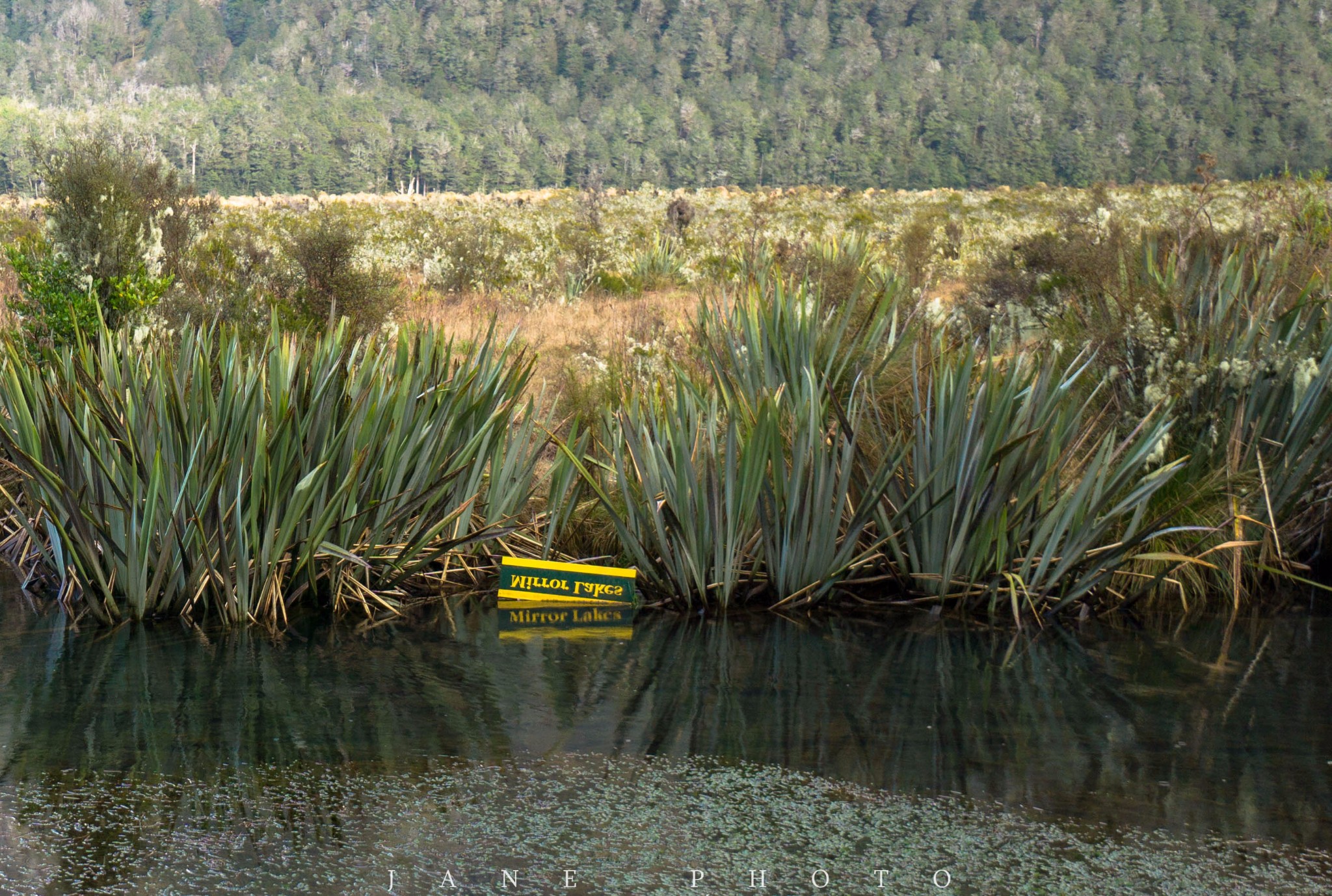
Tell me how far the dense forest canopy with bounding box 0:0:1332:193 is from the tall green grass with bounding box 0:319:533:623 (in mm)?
87042

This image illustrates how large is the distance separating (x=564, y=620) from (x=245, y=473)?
1604 millimetres

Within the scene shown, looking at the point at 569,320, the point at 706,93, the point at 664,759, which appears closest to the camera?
the point at 664,759

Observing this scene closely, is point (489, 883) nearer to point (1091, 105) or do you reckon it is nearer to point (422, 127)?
point (1091, 105)

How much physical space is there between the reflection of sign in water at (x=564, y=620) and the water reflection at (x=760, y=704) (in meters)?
0.12

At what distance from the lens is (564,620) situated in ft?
18.0

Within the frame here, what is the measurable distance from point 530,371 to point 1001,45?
13235cm

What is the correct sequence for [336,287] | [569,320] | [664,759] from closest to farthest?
1. [664,759]
2. [336,287]
3. [569,320]

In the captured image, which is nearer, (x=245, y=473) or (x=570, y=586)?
(x=245, y=473)

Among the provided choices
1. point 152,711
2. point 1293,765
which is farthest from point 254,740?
point 1293,765

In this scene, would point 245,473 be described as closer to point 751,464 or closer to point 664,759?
point 751,464

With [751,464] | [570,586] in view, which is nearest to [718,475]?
[751,464]

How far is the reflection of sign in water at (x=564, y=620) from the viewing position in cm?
523

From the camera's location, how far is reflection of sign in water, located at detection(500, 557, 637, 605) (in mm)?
5641

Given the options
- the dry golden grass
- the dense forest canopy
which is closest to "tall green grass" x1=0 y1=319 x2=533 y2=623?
the dry golden grass
